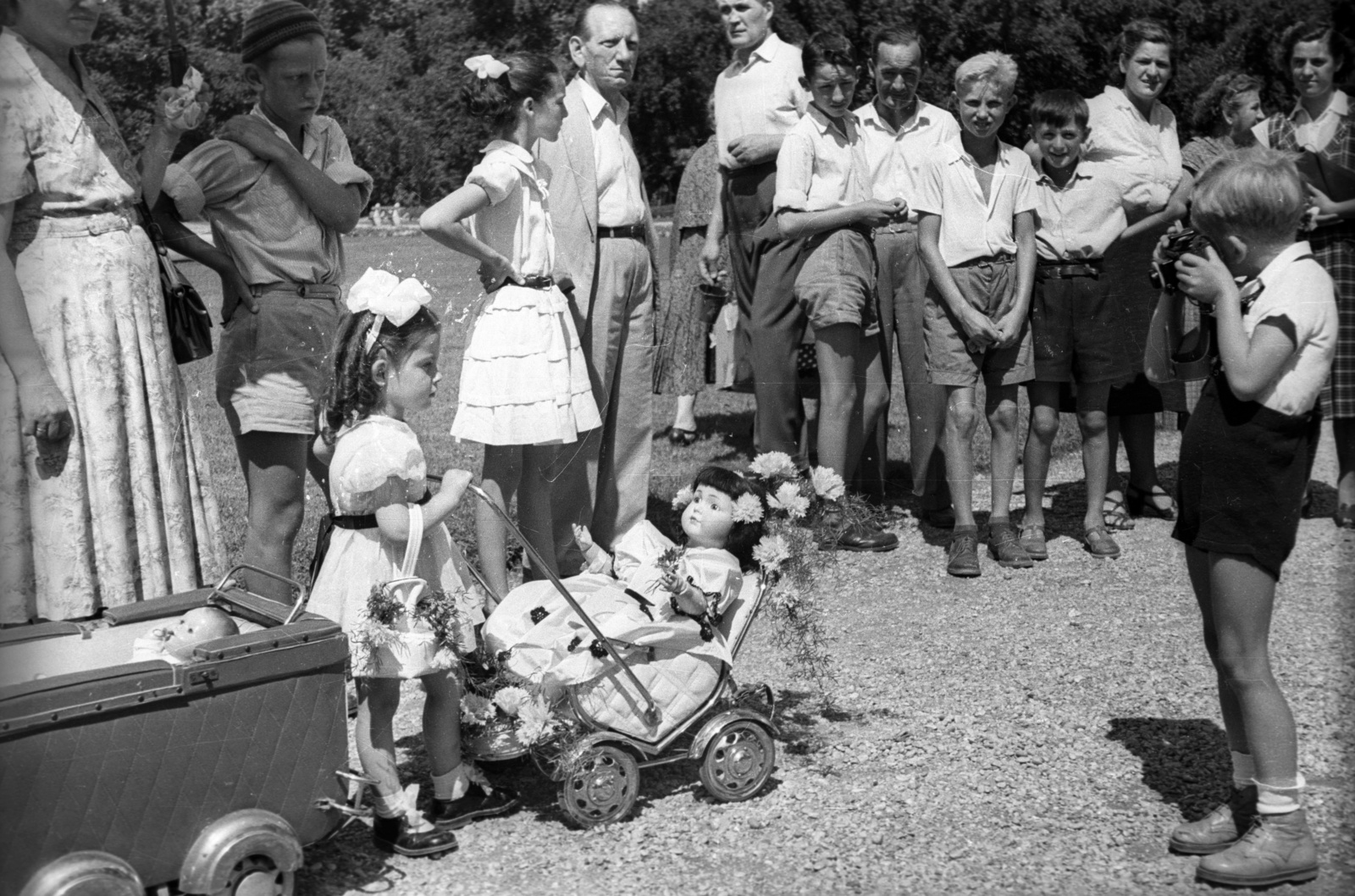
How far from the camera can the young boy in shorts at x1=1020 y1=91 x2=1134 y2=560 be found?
245 inches

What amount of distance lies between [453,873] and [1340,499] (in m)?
5.00

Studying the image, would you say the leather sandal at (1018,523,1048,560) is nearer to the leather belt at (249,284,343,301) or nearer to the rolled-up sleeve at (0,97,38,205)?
the leather belt at (249,284,343,301)

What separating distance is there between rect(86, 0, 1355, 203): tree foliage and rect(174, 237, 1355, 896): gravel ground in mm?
876

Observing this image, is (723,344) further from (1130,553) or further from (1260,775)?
(1260,775)

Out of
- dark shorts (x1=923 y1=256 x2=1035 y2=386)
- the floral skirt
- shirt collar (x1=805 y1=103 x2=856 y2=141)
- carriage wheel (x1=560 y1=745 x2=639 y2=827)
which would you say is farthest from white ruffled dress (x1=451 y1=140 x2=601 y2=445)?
dark shorts (x1=923 y1=256 x2=1035 y2=386)

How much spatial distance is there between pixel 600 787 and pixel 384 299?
54.5 inches

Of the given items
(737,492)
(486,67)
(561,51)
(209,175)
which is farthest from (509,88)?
(737,492)

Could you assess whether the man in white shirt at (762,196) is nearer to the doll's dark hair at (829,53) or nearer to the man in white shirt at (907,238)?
the man in white shirt at (907,238)

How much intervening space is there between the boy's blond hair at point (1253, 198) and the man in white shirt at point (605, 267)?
2.61 metres

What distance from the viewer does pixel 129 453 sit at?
147 inches

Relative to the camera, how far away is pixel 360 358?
3572 mm

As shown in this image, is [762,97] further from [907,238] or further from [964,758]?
[964,758]

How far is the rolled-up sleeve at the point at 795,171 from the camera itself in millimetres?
6250

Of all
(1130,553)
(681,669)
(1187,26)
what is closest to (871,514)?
(1130,553)
